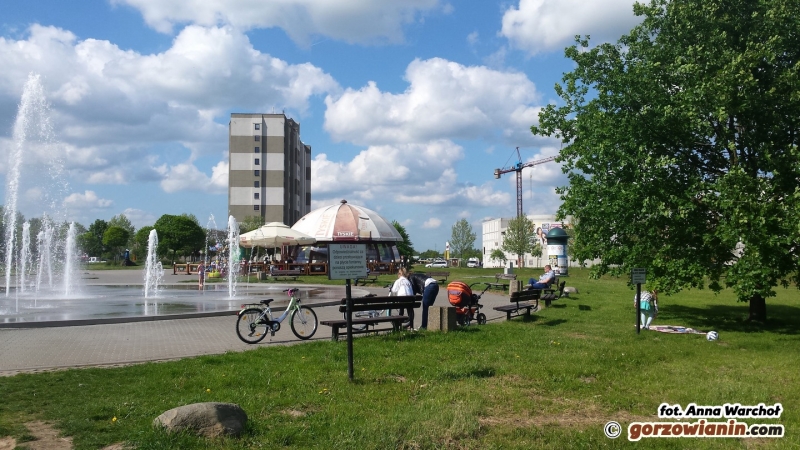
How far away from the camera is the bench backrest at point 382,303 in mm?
11586

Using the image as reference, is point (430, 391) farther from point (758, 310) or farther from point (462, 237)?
point (462, 237)

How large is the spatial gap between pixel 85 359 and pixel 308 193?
119512mm

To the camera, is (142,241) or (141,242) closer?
(142,241)

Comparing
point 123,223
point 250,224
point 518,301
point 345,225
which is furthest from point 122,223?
point 518,301

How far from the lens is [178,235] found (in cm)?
8719

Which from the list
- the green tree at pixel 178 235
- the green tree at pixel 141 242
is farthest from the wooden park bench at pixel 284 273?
the green tree at pixel 141 242

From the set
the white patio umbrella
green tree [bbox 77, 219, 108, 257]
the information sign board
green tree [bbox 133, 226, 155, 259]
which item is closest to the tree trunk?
the information sign board

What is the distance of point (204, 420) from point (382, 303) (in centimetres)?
664

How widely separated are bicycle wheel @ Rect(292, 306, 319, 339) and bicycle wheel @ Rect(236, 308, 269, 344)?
56 centimetres

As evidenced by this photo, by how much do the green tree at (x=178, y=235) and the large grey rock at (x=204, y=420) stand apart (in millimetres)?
85709

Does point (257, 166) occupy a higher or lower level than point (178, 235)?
higher

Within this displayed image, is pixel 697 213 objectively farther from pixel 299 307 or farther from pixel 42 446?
pixel 42 446

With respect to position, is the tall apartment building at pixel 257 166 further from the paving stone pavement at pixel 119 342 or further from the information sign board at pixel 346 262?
Result: the information sign board at pixel 346 262

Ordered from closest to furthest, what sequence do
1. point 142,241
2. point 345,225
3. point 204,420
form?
point 204,420 < point 345,225 < point 142,241
